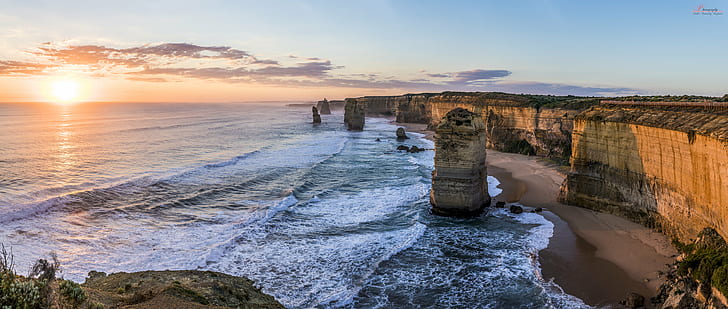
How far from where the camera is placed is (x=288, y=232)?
20562mm

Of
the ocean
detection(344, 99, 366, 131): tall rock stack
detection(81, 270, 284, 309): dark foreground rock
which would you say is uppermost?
detection(344, 99, 366, 131): tall rock stack

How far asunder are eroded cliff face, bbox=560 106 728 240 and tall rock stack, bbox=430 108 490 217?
6.23 metres

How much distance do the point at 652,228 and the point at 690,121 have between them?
5523 millimetres

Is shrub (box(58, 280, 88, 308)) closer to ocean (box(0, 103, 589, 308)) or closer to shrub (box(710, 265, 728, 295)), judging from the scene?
ocean (box(0, 103, 589, 308))

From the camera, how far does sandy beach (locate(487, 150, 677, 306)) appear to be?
1416 centimetres

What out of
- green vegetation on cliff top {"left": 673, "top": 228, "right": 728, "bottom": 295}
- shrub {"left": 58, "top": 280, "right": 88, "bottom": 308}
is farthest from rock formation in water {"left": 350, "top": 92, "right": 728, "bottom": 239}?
shrub {"left": 58, "top": 280, "right": 88, "bottom": 308}

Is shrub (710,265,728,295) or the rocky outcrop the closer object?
shrub (710,265,728,295)

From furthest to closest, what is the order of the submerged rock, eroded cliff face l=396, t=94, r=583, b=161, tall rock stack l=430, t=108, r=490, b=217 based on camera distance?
eroded cliff face l=396, t=94, r=583, b=161, tall rock stack l=430, t=108, r=490, b=217, the submerged rock

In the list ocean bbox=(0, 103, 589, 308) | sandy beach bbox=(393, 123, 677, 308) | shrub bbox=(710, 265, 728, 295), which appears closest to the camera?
shrub bbox=(710, 265, 728, 295)

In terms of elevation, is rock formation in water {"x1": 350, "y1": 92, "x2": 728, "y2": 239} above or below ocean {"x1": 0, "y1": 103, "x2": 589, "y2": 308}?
above

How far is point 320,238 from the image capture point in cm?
1959

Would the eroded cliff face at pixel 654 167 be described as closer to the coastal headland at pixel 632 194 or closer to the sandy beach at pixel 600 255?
the coastal headland at pixel 632 194

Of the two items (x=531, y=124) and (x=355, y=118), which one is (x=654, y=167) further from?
(x=355, y=118)

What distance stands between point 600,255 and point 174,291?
16361 mm
